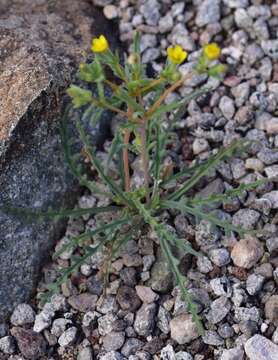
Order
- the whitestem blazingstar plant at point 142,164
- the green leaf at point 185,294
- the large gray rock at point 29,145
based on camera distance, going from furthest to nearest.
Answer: the large gray rock at point 29,145 → the green leaf at point 185,294 → the whitestem blazingstar plant at point 142,164

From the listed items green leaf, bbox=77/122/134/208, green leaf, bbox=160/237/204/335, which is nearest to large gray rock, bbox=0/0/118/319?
green leaf, bbox=77/122/134/208

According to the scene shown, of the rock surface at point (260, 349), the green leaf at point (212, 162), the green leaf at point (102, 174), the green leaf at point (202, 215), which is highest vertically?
the green leaf at point (102, 174)

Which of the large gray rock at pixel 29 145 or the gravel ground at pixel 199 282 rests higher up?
the large gray rock at pixel 29 145

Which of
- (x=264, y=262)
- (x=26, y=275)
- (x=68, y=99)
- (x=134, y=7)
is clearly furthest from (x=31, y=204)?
(x=134, y=7)

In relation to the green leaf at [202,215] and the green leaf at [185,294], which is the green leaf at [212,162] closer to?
the green leaf at [202,215]

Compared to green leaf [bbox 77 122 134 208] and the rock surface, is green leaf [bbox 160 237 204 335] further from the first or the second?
green leaf [bbox 77 122 134 208]

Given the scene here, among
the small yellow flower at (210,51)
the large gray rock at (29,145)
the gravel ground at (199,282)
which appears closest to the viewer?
the small yellow flower at (210,51)

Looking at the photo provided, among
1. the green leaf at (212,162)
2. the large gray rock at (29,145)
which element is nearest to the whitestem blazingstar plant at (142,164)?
the green leaf at (212,162)

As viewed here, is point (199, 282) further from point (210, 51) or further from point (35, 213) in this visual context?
point (210, 51)
